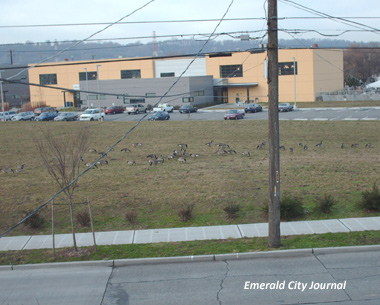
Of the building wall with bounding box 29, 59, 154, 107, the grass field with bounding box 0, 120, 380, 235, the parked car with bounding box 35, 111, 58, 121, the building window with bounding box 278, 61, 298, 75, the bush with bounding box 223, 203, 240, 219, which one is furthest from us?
the building wall with bounding box 29, 59, 154, 107

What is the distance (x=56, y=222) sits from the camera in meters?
14.7

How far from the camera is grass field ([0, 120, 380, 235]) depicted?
49.1 feet

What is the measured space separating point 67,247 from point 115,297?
3.67 m

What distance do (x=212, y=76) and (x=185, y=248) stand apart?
69.5m

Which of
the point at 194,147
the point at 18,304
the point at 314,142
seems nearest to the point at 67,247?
the point at 18,304

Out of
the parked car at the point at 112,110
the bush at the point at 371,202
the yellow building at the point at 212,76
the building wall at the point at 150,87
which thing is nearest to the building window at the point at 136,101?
the yellow building at the point at 212,76

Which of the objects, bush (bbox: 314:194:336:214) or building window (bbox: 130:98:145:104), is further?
building window (bbox: 130:98:145:104)

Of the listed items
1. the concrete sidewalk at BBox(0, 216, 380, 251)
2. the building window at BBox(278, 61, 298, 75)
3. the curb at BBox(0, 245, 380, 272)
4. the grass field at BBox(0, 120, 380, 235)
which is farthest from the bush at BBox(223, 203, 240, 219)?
the building window at BBox(278, 61, 298, 75)

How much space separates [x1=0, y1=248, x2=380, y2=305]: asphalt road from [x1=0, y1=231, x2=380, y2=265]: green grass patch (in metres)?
0.39

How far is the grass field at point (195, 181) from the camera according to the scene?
15.0 m

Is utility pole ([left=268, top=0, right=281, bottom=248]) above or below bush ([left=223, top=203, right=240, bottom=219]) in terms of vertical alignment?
above

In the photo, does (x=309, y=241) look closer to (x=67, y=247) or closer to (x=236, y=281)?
(x=236, y=281)

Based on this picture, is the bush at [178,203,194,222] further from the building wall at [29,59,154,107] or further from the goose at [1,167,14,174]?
the building wall at [29,59,154,107]

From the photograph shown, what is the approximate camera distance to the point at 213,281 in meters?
9.74
